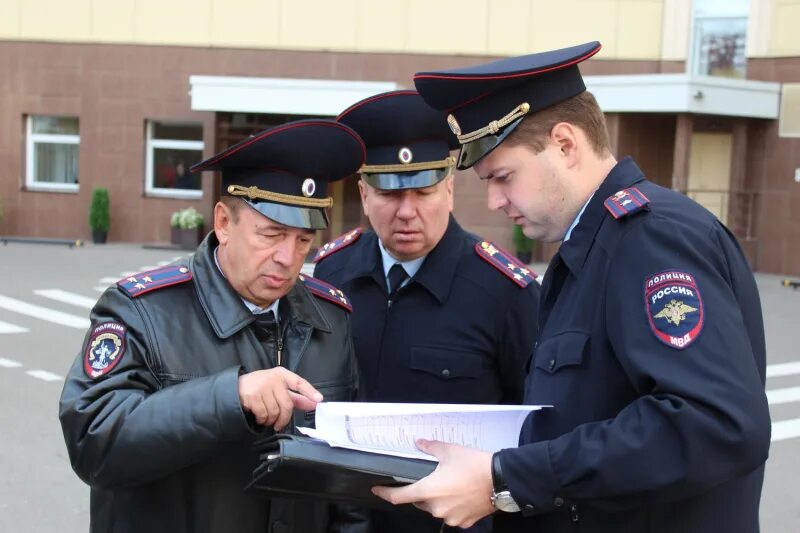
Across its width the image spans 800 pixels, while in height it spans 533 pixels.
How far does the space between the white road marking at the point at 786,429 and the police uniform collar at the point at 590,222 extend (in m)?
5.73

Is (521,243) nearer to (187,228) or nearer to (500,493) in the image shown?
(187,228)

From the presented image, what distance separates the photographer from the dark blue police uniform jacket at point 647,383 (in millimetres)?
1829

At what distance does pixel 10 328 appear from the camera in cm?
1102

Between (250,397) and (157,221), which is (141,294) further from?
(157,221)

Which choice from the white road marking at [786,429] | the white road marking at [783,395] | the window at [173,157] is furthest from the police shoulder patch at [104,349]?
the window at [173,157]

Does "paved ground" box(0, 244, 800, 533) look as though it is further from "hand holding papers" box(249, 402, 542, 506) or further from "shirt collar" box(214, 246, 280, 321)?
"hand holding papers" box(249, 402, 542, 506)

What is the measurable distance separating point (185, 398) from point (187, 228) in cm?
1770

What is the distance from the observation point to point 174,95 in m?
20.1

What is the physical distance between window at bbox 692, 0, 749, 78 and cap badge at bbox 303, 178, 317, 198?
17226 mm

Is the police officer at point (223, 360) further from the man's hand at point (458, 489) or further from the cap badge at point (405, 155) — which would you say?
the cap badge at point (405, 155)

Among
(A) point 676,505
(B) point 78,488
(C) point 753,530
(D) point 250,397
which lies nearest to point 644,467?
(A) point 676,505

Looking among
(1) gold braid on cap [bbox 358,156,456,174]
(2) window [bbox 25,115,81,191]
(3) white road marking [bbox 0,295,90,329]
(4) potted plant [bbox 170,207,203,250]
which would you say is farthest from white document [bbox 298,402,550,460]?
(2) window [bbox 25,115,81,191]

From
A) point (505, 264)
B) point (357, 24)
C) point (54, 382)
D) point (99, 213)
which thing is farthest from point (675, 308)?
point (99, 213)

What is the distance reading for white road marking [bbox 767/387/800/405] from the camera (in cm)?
863
